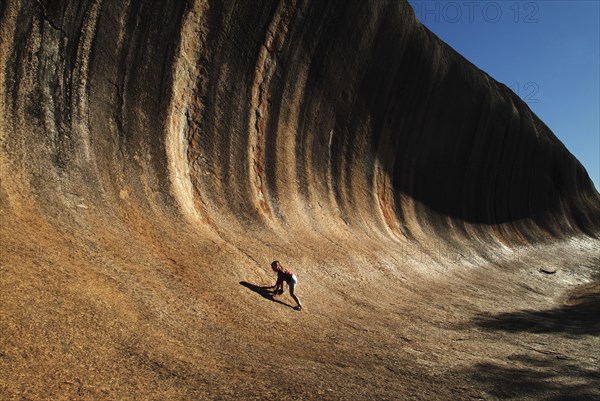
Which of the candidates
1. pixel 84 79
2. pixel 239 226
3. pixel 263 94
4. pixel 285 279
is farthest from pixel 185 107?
pixel 285 279

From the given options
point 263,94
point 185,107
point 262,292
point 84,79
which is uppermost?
point 263,94

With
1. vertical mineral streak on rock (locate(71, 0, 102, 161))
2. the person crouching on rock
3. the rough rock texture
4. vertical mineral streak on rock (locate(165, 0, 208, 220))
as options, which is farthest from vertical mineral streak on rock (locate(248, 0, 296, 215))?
vertical mineral streak on rock (locate(71, 0, 102, 161))

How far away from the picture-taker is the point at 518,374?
25.8 ft

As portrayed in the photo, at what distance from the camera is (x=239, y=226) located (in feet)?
36.7

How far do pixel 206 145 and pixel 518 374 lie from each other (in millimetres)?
8474

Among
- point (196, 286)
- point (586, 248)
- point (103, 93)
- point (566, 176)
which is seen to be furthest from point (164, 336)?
point (566, 176)

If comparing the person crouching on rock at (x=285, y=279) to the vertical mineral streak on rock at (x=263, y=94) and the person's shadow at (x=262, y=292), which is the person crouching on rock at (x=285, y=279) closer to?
the person's shadow at (x=262, y=292)

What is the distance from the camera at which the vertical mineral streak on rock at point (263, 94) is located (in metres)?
12.8

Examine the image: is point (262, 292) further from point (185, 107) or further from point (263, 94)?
point (263, 94)

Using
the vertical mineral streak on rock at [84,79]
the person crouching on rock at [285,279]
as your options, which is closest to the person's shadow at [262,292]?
the person crouching on rock at [285,279]

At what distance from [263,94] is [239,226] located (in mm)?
4539

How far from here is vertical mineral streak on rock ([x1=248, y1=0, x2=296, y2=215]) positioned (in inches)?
504

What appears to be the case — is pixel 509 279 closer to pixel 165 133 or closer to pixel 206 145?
pixel 206 145

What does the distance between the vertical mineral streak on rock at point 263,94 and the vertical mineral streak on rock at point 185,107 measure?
198 cm
